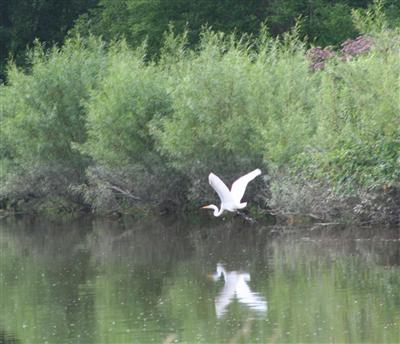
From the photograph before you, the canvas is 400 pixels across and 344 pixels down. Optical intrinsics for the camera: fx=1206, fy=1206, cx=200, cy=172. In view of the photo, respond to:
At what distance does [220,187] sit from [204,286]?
4669 mm

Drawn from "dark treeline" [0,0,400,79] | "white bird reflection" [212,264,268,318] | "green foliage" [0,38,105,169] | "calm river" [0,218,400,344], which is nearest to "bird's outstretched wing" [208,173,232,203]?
"calm river" [0,218,400,344]

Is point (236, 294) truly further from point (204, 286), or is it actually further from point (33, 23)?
point (33, 23)

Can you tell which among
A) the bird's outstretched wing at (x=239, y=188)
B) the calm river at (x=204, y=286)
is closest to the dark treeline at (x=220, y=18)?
the bird's outstretched wing at (x=239, y=188)

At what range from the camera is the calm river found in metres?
13.3

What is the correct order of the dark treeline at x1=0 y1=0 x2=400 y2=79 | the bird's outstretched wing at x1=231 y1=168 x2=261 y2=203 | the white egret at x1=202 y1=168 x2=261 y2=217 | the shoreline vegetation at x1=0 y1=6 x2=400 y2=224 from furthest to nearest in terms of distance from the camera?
the dark treeline at x1=0 y1=0 x2=400 y2=79, the bird's outstretched wing at x1=231 y1=168 x2=261 y2=203, the white egret at x1=202 y1=168 x2=261 y2=217, the shoreline vegetation at x1=0 y1=6 x2=400 y2=224

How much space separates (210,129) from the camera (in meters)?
25.1

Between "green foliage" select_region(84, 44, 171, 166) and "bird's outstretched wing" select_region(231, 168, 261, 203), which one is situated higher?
"green foliage" select_region(84, 44, 171, 166)

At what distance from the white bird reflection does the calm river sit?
2cm

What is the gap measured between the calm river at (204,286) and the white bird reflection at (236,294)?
0.07 feet

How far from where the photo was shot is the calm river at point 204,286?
13289 millimetres

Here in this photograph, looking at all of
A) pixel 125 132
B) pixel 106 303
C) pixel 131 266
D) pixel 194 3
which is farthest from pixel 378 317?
pixel 194 3

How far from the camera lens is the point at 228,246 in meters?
21.5

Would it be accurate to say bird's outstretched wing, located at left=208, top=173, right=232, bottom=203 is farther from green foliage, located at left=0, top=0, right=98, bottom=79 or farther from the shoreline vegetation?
green foliage, located at left=0, top=0, right=98, bottom=79

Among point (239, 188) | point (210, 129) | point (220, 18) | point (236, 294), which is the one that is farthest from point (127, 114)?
point (220, 18)
